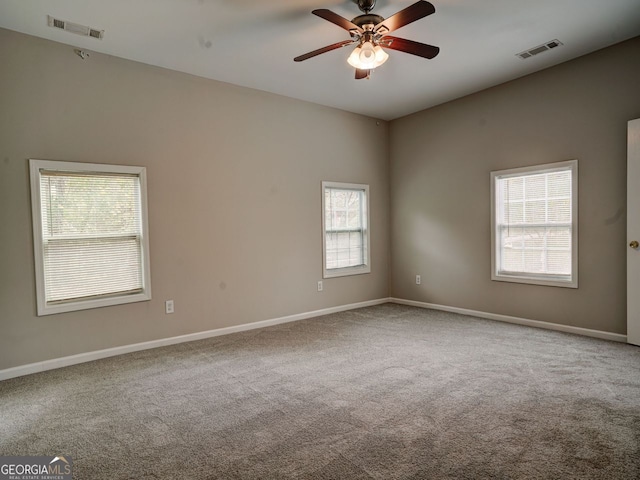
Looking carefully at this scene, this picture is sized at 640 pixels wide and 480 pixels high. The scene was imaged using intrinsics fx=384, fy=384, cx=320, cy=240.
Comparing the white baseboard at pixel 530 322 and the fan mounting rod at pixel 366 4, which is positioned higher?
the fan mounting rod at pixel 366 4

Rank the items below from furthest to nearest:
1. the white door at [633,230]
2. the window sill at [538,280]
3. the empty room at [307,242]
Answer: the window sill at [538,280] < the white door at [633,230] < the empty room at [307,242]

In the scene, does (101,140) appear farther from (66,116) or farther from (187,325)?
(187,325)

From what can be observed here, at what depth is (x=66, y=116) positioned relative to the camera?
362 centimetres

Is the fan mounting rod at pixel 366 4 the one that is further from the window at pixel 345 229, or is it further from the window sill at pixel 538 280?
the window sill at pixel 538 280

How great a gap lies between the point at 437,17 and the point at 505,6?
0.53 meters

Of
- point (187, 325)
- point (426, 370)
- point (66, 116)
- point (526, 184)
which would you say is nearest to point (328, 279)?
point (187, 325)

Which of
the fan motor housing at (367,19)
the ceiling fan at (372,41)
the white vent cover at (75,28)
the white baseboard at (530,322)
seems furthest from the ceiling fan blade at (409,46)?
the white baseboard at (530,322)

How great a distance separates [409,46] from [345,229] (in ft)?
10.6

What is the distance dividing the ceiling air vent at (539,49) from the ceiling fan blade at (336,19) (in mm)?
2070

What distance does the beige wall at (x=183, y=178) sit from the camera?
3.40m

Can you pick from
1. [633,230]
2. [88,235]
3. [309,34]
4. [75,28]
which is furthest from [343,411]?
[75,28]

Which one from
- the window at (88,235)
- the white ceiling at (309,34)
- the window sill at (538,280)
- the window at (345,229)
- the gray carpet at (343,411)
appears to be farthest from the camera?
the window at (345,229)

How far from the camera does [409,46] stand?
302cm

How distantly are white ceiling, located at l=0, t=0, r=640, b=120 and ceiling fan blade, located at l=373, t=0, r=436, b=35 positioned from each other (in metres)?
0.31
